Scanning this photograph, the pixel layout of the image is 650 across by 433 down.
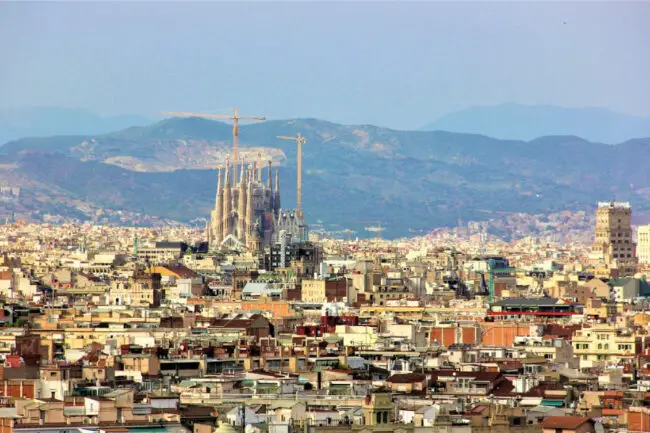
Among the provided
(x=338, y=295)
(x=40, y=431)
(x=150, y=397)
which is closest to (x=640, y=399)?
(x=150, y=397)

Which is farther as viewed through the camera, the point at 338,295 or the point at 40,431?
the point at 338,295

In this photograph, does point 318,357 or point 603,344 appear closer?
point 318,357

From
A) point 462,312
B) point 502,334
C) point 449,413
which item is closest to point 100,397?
point 449,413

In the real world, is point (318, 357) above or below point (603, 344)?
below

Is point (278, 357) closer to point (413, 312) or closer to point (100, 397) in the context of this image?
point (100, 397)

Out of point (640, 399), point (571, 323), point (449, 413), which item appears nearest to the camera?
point (449, 413)

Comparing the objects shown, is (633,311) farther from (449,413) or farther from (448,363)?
(449,413)

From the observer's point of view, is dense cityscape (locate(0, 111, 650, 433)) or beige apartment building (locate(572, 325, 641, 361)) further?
beige apartment building (locate(572, 325, 641, 361))

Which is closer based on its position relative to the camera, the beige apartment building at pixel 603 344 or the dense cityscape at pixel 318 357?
the dense cityscape at pixel 318 357

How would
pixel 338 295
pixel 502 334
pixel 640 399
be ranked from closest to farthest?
pixel 640 399 < pixel 502 334 < pixel 338 295
